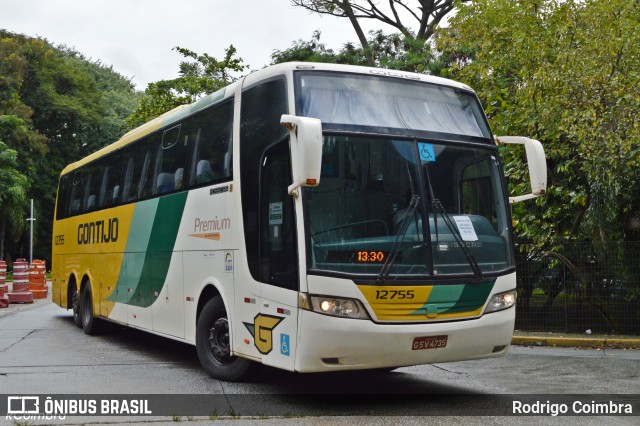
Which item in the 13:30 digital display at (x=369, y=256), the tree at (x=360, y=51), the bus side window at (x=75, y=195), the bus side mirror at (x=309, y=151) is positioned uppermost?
the tree at (x=360, y=51)

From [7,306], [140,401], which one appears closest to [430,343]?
[140,401]

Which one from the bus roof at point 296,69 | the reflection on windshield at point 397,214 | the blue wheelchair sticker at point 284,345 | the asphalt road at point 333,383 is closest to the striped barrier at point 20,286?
the asphalt road at point 333,383

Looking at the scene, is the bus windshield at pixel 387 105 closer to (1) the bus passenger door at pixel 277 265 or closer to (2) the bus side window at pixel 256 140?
(2) the bus side window at pixel 256 140

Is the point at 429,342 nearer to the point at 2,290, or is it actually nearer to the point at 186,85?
the point at 2,290

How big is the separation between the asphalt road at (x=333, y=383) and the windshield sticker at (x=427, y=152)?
2.50 meters

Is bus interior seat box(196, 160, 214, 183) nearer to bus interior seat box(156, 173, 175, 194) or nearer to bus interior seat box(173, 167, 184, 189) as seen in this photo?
bus interior seat box(173, 167, 184, 189)

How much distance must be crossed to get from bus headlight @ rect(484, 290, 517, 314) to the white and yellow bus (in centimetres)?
2

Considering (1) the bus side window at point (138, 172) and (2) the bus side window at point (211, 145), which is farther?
(1) the bus side window at point (138, 172)

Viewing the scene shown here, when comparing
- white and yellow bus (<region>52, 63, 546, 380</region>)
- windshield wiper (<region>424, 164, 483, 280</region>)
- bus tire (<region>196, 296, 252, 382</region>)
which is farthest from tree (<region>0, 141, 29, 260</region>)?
windshield wiper (<region>424, 164, 483, 280</region>)

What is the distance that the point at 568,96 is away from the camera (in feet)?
48.6

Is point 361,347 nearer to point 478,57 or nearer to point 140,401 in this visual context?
point 140,401

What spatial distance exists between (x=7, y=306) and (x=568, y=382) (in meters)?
17.7

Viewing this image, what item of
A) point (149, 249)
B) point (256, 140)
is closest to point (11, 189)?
point (149, 249)

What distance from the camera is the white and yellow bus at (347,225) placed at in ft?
24.7
